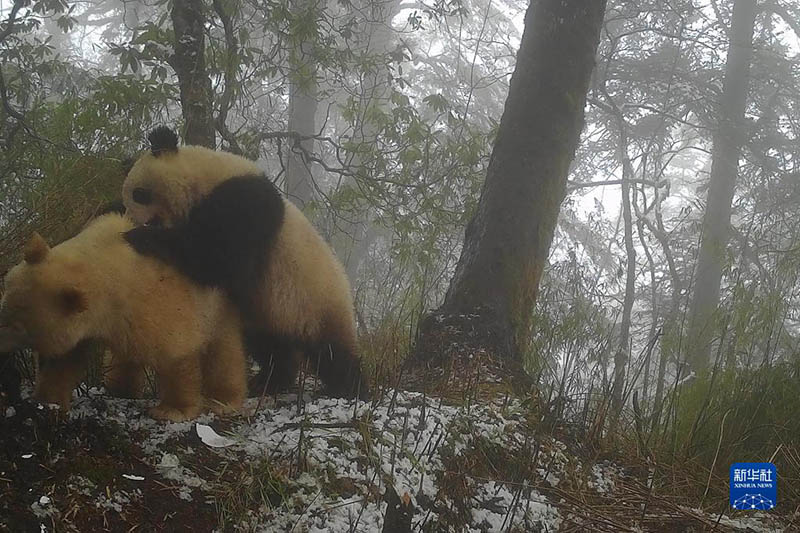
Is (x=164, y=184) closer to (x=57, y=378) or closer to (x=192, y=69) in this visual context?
(x=57, y=378)

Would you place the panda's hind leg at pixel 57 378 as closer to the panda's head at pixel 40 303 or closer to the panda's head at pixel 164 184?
the panda's head at pixel 40 303

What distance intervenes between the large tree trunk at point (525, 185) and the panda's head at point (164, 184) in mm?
1837

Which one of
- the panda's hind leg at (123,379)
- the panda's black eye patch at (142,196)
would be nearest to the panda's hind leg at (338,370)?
the panda's hind leg at (123,379)

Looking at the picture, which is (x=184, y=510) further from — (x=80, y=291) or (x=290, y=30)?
(x=290, y=30)

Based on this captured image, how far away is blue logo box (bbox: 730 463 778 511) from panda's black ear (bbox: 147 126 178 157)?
3.31 metres

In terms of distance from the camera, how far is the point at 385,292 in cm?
635

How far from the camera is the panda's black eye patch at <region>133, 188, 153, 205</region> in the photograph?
309cm

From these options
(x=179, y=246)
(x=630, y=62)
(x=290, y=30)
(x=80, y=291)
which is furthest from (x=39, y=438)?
(x=630, y=62)

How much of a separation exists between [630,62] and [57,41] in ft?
73.4

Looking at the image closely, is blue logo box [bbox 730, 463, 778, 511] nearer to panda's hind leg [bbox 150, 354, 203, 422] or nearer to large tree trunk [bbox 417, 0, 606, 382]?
large tree trunk [bbox 417, 0, 606, 382]

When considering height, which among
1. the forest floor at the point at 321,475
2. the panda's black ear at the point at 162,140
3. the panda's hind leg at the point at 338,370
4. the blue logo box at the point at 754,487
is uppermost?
the panda's black ear at the point at 162,140

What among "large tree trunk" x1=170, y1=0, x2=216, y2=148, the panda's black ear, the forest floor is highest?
"large tree trunk" x1=170, y1=0, x2=216, y2=148

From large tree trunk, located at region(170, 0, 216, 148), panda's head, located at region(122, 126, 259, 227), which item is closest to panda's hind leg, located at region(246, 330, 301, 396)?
panda's head, located at region(122, 126, 259, 227)

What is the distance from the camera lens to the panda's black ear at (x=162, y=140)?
3.09m
